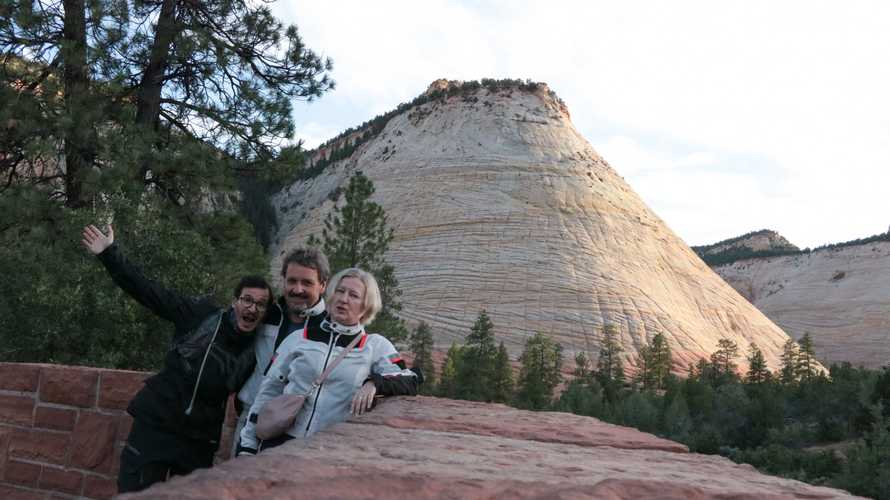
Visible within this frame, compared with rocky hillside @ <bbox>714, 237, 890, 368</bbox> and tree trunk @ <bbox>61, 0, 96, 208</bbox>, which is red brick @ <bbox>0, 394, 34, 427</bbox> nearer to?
tree trunk @ <bbox>61, 0, 96, 208</bbox>

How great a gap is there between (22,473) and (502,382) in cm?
1315

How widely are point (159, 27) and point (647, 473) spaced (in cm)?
858

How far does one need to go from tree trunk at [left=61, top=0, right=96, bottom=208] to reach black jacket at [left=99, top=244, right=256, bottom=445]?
5681 mm

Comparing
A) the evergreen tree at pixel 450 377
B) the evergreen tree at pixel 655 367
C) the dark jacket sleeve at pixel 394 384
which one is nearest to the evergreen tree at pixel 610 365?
the evergreen tree at pixel 655 367

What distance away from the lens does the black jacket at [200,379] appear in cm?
264

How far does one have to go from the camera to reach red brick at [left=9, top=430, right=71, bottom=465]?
140 inches

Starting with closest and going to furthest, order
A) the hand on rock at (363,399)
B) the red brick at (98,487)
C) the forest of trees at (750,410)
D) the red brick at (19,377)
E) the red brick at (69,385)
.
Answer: the hand on rock at (363,399)
the red brick at (98,487)
the red brick at (69,385)
the red brick at (19,377)
the forest of trees at (750,410)

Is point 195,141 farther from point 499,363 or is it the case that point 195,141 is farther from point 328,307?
point 499,363

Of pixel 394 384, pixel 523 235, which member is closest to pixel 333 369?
pixel 394 384

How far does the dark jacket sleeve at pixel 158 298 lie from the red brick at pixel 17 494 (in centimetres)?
132

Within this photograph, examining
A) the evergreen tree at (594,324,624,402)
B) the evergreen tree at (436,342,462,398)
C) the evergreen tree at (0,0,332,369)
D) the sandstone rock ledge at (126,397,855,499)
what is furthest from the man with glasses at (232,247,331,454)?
the evergreen tree at (594,324,624,402)

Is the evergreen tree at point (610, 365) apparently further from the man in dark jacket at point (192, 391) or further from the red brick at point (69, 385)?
the man in dark jacket at point (192, 391)

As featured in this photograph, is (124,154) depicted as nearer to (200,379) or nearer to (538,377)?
(200,379)

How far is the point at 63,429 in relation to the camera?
11.8ft
